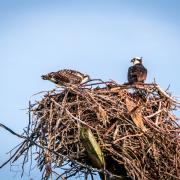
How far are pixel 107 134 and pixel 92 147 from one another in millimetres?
343

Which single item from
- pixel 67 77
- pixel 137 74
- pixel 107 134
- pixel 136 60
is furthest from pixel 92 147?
pixel 136 60

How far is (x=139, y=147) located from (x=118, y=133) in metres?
0.39

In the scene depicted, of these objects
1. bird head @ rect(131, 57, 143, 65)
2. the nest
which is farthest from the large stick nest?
bird head @ rect(131, 57, 143, 65)

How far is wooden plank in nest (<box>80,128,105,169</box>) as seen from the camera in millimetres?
6815

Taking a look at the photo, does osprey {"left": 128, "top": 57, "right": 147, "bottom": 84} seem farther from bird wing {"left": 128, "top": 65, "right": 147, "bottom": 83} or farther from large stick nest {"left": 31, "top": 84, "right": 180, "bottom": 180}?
large stick nest {"left": 31, "top": 84, "right": 180, "bottom": 180}

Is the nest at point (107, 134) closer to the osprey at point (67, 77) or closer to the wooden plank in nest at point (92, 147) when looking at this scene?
the wooden plank in nest at point (92, 147)

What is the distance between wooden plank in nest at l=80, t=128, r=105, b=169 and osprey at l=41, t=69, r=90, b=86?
2355 mm

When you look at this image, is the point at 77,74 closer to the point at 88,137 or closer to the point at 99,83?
the point at 99,83

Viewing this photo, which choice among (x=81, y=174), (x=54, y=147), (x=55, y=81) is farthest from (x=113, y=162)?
(x=55, y=81)

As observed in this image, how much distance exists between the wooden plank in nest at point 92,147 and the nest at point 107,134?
0.07 meters

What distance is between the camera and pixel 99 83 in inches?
312

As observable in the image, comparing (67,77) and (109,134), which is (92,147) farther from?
(67,77)

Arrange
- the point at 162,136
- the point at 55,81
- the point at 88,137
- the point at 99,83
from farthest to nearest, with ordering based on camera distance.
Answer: the point at 55,81 → the point at 99,83 → the point at 162,136 → the point at 88,137

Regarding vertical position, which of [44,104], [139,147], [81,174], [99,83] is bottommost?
[81,174]
